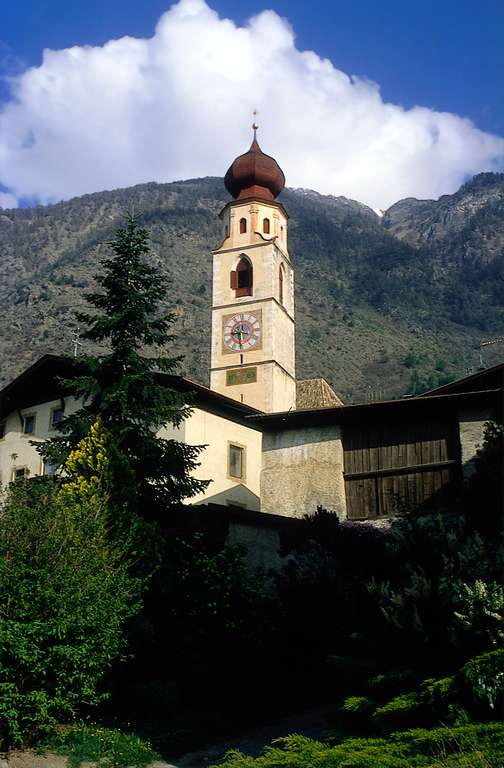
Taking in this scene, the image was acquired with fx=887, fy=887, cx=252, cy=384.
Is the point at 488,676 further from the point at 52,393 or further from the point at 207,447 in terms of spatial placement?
the point at 52,393

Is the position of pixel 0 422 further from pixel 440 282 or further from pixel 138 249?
pixel 440 282

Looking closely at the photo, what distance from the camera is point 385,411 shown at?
25250 mm

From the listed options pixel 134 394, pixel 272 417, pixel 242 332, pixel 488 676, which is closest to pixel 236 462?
pixel 272 417

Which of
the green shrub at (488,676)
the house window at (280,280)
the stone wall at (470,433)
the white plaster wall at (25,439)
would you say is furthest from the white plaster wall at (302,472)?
the house window at (280,280)

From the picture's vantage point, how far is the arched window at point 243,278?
43.7 meters

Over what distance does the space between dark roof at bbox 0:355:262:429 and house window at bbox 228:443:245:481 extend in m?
1.00

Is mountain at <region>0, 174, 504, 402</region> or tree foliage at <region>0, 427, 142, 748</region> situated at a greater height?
mountain at <region>0, 174, 504, 402</region>

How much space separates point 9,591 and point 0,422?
2300cm

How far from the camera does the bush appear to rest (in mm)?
13703

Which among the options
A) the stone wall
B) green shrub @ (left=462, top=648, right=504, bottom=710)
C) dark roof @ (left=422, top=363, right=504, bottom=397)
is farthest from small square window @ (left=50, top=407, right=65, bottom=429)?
green shrub @ (left=462, top=648, right=504, bottom=710)

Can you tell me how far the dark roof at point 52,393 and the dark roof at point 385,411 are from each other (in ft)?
11.2

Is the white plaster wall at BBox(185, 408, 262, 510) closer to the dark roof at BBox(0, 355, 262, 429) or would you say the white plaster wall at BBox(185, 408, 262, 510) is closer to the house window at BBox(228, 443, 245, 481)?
the house window at BBox(228, 443, 245, 481)

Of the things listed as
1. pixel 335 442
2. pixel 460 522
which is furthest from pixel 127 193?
pixel 460 522

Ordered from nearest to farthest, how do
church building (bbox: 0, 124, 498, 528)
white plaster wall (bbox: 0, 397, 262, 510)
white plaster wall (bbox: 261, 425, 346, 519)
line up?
church building (bbox: 0, 124, 498, 528) < white plaster wall (bbox: 261, 425, 346, 519) < white plaster wall (bbox: 0, 397, 262, 510)
